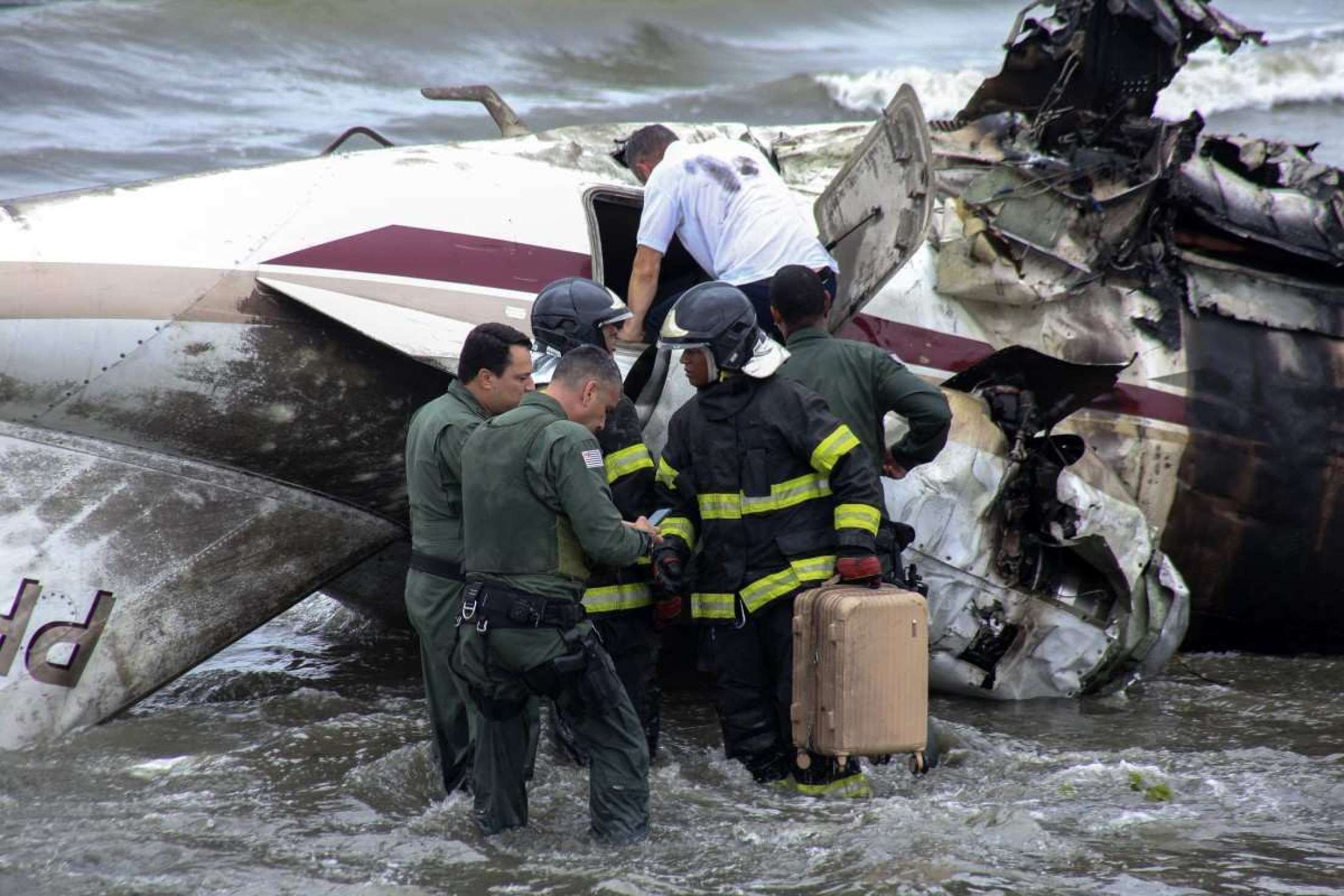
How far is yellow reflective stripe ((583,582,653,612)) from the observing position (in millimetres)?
5602

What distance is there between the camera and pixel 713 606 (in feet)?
17.9

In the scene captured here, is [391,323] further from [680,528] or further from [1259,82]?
[1259,82]

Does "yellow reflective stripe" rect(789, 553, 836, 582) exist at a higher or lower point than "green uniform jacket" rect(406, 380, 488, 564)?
lower

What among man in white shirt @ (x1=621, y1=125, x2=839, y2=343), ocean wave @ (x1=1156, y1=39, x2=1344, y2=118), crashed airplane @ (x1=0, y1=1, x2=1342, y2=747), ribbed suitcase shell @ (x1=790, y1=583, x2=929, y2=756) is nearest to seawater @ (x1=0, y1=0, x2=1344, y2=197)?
ocean wave @ (x1=1156, y1=39, x2=1344, y2=118)

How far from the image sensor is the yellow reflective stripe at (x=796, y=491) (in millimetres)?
5293

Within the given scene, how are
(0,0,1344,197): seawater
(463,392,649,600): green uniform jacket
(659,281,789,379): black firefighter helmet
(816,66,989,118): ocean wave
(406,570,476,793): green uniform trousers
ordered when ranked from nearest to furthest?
(463,392,649,600): green uniform jacket < (406,570,476,793): green uniform trousers < (659,281,789,379): black firefighter helmet < (0,0,1344,197): seawater < (816,66,989,118): ocean wave

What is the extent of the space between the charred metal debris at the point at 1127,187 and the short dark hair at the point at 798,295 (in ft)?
4.31

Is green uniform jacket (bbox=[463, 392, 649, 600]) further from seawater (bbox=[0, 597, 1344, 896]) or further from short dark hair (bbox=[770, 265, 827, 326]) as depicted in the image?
short dark hair (bbox=[770, 265, 827, 326])

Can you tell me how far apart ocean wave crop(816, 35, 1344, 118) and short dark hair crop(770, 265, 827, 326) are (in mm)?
15465

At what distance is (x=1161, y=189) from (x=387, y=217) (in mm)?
3469

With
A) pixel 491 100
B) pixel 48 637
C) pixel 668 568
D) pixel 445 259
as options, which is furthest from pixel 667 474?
pixel 491 100

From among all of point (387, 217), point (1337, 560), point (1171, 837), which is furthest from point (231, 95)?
point (1171, 837)

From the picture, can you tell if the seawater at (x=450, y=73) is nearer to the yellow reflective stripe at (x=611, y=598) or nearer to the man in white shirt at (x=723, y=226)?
the man in white shirt at (x=723, y=226)

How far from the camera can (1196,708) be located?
6.81 m
